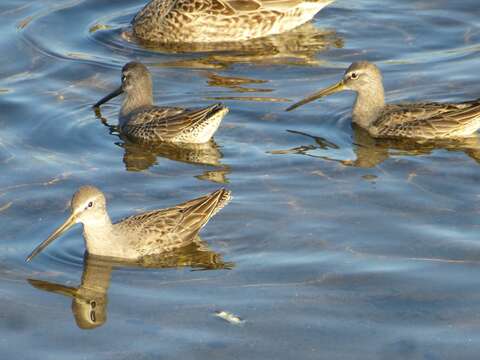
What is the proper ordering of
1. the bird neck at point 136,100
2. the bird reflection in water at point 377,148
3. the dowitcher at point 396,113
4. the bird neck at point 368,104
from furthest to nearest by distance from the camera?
the bird neck at point 136,100
the bird neck at point 368,104
the dowitcher at point 396,113
the bird reflection in water at point 377,148

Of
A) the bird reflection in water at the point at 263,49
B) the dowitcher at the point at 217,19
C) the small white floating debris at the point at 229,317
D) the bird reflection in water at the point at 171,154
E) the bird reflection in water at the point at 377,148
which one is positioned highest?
the dowitcher at the point at 217,19

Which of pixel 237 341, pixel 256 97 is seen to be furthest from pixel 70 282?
pixel 256 97

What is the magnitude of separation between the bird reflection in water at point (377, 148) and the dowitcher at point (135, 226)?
7.71 ft

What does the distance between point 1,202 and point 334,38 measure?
6789 mm

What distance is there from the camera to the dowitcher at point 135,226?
11258 millimetres

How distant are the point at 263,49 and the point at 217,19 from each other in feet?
2.90

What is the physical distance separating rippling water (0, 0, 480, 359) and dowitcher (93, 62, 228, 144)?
0.60 ft

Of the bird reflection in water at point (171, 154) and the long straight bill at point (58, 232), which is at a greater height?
the long straight bill at point (58, 232)

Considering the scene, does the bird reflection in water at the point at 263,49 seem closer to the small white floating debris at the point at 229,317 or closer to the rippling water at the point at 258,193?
the rippling water at the point at 258,193

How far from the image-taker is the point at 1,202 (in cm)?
1270

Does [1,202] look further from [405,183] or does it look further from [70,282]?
[405,183]

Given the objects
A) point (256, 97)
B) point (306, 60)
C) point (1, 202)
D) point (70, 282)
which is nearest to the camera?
point (70, 282)

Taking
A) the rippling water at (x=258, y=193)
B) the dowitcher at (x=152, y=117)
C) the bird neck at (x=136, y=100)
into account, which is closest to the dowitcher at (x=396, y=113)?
the rippling water at (x=258, y=193)

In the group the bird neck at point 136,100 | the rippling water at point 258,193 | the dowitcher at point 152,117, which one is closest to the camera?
the rippling water at point 258,193
